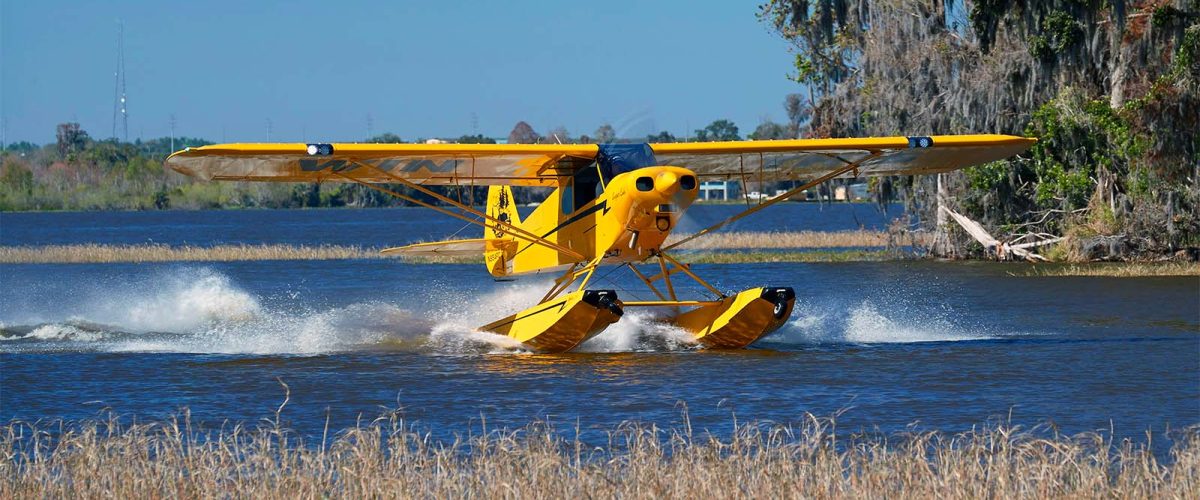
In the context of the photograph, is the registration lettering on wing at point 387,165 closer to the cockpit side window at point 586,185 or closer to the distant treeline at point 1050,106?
the cockpit side window at point 586,185

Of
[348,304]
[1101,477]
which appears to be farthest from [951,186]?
[1101,477]

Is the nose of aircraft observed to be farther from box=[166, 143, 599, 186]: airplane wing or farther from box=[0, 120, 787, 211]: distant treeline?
box=[0, 120, 787, 211]: distant treeline

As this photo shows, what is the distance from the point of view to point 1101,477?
6531 millimetres

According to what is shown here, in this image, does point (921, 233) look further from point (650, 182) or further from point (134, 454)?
point (134, 454)

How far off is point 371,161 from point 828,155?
514cm

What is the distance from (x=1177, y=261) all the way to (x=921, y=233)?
23.6 ft

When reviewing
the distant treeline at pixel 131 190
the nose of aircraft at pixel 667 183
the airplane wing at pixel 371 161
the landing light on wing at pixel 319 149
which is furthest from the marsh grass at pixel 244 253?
the distant treeline at pixel 131 190

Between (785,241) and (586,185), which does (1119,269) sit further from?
(785,241)

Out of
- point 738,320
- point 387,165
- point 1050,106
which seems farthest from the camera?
point 1050,106

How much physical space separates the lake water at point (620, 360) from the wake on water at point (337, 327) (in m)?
0.05

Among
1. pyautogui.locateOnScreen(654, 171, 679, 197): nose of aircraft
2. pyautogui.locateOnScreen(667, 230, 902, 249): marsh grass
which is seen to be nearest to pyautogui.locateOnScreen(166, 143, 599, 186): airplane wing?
pyautogui.locateOnScreen(654, 171, 679, 197): nose of aircraft

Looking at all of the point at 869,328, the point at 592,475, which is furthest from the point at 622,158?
the point at 592,475

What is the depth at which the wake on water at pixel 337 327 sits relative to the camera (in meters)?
14.8

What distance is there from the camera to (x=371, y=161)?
1398 centimetres
